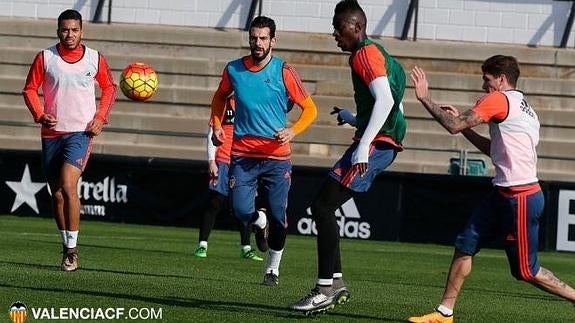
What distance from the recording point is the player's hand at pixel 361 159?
10.7 meters

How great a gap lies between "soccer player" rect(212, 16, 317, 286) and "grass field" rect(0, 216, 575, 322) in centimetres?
79

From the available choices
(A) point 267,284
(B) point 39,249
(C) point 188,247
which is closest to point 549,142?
(C) point 188,247

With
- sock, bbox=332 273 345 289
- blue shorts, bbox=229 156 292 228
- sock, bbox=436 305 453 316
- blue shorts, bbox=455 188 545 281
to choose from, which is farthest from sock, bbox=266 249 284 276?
blue shorts, bbox=455 188 545 281

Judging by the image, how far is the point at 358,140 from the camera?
10.9m

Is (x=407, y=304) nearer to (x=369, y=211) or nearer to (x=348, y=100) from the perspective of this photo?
(x=369, y=211)

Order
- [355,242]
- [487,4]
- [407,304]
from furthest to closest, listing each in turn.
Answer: [487,4] → [355,242] → [407,304]

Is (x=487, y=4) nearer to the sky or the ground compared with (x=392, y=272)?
nearer to the sky

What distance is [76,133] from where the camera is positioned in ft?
45.2

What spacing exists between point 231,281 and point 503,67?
4.27 meters

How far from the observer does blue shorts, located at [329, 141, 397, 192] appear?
10781 millimetres

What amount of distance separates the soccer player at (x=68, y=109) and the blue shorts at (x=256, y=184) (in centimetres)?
159

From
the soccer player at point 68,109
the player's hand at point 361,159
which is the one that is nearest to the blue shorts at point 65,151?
the soccer player at point 68,109

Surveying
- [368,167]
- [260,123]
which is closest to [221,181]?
[260,123]

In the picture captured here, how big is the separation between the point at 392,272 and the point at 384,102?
6.23 m
